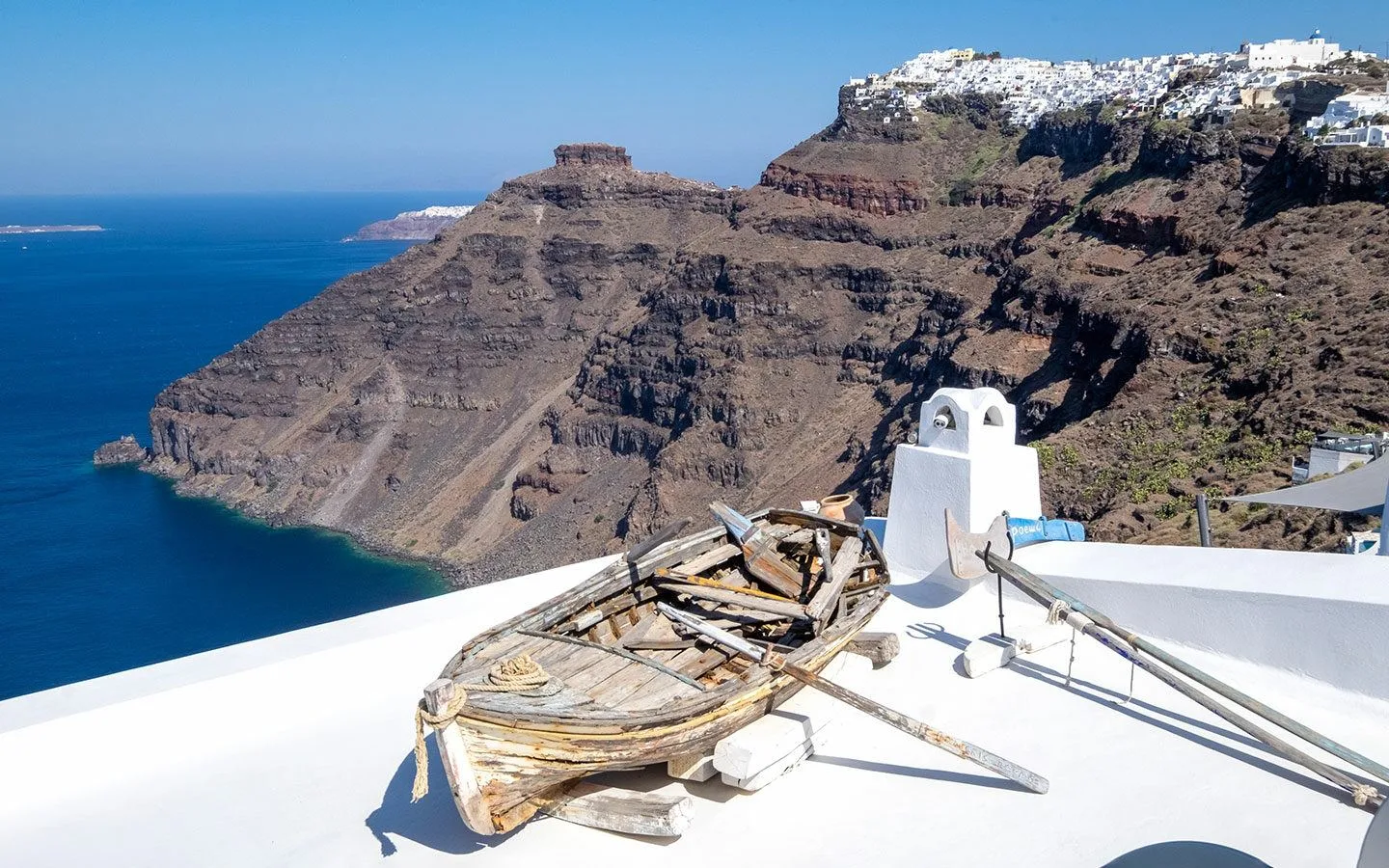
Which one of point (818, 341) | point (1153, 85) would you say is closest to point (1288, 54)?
point (1153, 85)

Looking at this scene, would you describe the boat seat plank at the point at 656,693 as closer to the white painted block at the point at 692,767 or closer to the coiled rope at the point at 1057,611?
the white painted block at the point at 692,767

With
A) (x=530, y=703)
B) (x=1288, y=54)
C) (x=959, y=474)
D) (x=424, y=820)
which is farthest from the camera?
(x=1288, y=54)

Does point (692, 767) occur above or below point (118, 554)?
above

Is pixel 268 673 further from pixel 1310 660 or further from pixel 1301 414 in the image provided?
pixel 1301 414

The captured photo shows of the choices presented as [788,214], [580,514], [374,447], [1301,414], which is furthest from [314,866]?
[374,447]

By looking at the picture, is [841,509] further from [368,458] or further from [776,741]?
[368,458]

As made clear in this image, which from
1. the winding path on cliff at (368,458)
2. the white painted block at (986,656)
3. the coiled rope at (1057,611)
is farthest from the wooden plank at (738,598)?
the winding path on cliff at (368,458)
